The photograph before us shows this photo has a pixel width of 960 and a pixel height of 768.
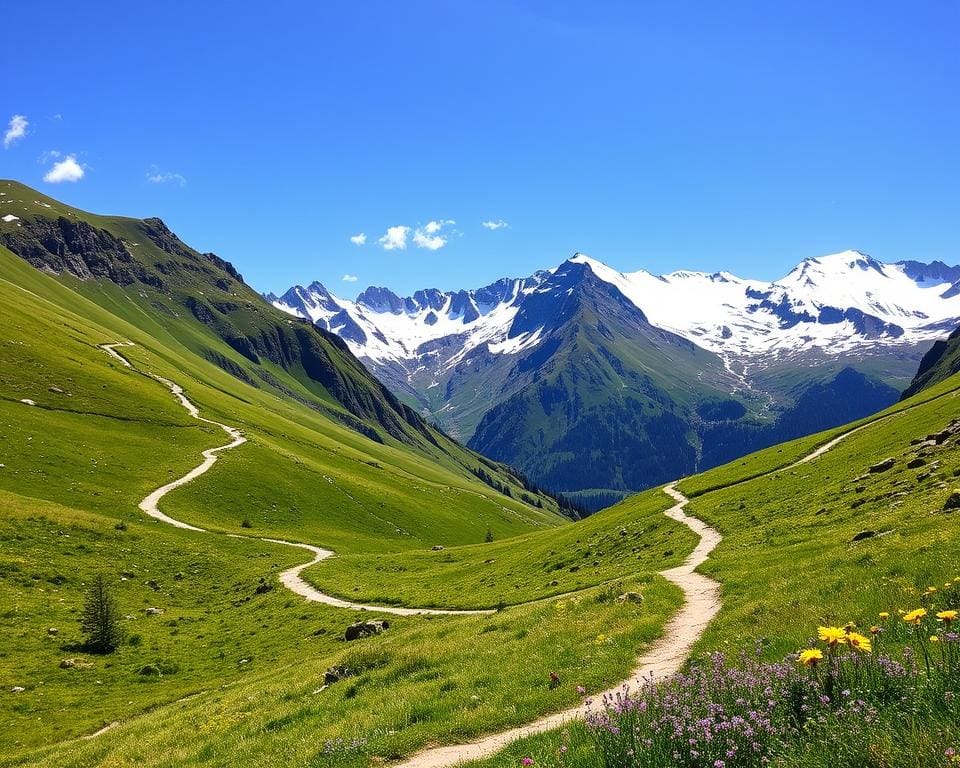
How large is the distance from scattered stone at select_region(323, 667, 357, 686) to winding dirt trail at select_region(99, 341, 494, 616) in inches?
586

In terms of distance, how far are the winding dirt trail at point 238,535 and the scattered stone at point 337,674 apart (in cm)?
1489

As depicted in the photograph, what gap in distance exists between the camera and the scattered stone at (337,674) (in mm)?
22281

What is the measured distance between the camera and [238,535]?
7512 centimetres

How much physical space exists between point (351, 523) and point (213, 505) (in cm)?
2482

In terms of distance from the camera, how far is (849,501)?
38719 millimetres

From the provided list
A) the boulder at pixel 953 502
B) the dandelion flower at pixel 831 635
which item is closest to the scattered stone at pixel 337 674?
the dandelion flower at pixel 831 635

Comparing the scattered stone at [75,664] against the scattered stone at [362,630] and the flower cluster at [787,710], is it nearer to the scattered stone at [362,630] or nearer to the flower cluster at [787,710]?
the scattered stone at [362,630]

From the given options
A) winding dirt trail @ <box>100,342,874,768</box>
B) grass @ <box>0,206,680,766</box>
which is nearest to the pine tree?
grass @ <box>0,206,680,766</box>

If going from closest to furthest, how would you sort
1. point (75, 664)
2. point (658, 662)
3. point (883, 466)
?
point (658, 662) → point (75, 664) → point (883, 466)

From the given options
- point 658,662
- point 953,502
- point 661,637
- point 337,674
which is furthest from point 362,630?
point 953,502

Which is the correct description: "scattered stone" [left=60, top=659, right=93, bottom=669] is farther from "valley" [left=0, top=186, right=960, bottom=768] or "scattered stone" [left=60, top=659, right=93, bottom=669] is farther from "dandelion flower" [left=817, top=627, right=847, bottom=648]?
"dandelion flower" [left=817, top=627, right=847, bottom=648]

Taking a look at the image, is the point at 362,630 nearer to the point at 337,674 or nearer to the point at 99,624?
the point at 337,674

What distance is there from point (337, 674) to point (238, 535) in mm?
59386

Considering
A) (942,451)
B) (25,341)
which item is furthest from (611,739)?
(25,341)
